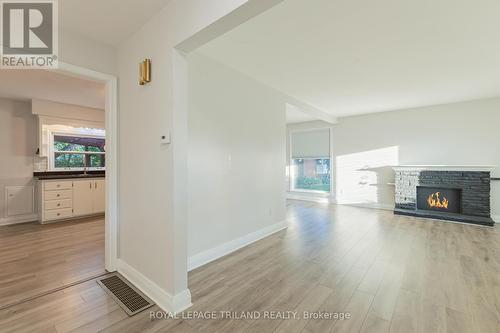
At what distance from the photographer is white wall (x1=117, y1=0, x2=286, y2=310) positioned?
67.0 inches

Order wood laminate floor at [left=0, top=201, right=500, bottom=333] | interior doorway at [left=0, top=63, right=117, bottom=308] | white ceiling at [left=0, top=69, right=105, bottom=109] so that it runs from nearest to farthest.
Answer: wood laminate floor at [left=0, top=201, right=500, bottom=333] < interior doorway at [left=0, top=63, right=117, bottom=308] < white ceiling at [left=0, top=69, right=105, bottom=109]

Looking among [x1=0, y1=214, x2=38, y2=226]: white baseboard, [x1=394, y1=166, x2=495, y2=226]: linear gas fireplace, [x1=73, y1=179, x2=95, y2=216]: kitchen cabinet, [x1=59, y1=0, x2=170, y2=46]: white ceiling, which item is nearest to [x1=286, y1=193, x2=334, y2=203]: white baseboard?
[x1=394, y1=166, x2=495, y2=226]: linear gas fireplace

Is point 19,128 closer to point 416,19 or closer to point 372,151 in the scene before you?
point 416,19

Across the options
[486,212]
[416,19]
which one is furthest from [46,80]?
[486,212]

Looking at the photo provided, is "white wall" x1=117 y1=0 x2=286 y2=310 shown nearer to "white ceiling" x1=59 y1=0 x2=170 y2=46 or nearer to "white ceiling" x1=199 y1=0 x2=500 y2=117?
"white ceiling" x1=59 y1=0 x2=170 y2=46

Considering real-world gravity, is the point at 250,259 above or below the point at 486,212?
below

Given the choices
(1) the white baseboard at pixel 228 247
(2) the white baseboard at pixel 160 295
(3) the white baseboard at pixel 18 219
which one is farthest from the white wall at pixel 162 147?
(3) the white baseboard at pixel 18 219

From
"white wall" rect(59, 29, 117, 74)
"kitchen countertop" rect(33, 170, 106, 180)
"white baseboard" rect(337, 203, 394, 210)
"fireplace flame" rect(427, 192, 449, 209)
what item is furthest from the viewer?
"white baseboard" rect(337, 203, 394, 210)

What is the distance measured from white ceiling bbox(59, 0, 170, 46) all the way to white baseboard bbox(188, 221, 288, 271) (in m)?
2.51

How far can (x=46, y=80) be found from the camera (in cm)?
344

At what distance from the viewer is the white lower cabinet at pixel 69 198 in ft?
14.5

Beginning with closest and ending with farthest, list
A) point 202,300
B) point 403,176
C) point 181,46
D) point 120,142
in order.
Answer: point 181,46 < point 202,300 < point 120,142 < point 403,176

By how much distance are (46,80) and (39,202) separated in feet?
8.61

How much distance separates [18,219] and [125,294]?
4.30 m
